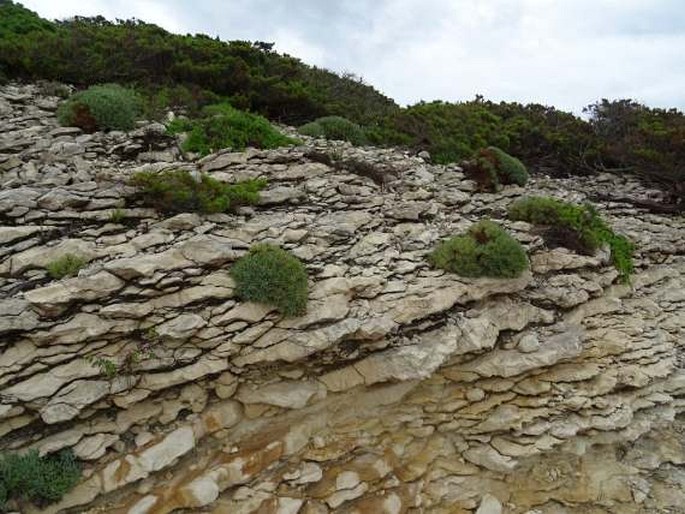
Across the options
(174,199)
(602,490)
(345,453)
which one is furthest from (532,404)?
(174,199)

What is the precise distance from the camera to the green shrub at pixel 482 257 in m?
8.80

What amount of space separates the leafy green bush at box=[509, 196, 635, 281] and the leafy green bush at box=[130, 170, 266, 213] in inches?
255

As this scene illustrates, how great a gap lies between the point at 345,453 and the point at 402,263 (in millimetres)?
3376

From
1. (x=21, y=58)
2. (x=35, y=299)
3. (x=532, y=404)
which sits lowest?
(x=532, y=404)

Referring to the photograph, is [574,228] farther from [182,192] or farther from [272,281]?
[182,192]

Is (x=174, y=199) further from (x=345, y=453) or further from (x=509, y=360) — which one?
(x=509, y=360)

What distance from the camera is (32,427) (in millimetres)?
6262

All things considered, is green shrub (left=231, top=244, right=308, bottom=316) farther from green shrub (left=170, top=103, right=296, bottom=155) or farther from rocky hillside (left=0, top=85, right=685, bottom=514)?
green shrub (left=170, top=103, right=296, bottom=155)

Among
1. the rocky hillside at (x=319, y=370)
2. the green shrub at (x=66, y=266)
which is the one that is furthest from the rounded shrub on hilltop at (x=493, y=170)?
the green shrub at (x=66, y=266)

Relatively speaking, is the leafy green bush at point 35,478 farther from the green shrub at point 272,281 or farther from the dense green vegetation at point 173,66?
the dense green vegetation at point 173,66

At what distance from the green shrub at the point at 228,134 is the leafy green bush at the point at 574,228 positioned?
6130 millimetres

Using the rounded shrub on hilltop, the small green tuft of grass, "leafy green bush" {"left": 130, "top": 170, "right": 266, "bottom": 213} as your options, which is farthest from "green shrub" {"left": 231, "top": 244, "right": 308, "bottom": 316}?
the rounded shrub on hilltop

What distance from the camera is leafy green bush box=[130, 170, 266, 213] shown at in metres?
9.00

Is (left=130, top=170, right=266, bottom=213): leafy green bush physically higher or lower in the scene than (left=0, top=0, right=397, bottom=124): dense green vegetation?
Answer: lower
